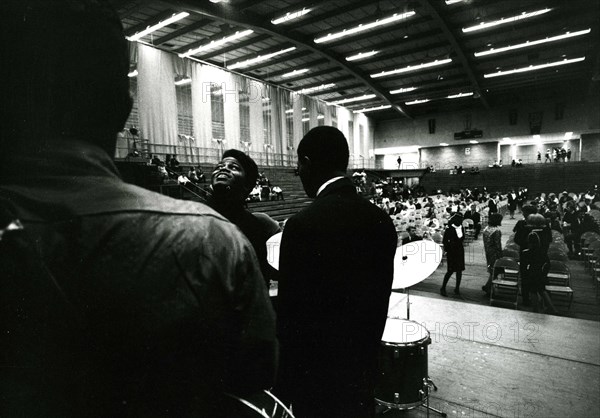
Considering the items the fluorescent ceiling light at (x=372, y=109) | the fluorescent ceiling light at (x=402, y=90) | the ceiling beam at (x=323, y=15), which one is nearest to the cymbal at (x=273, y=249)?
the ceiling beam at (x=323, y=15)

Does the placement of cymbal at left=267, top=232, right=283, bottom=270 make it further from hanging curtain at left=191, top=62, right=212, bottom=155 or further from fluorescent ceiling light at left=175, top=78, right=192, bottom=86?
fluorescent ceiling light at left=175, top=78, right=192, bottom=86

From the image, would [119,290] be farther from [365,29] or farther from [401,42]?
[401,42]

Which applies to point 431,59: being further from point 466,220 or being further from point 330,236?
point 330,236

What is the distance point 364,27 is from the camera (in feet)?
55.4

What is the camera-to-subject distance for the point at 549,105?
28328mm

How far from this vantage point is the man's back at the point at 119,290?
0.53m

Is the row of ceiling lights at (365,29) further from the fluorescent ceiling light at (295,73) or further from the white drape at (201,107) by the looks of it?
the white drape at (201,107)

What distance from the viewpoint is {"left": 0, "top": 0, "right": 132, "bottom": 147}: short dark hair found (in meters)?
0.56

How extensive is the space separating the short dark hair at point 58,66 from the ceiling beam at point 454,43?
17253mm

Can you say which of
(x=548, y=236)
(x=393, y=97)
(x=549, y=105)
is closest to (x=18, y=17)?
(x=548, y=236)

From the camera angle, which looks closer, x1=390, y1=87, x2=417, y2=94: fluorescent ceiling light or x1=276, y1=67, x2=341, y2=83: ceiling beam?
x1=276, y1=67, x2=341, y2=83: ceiling beam

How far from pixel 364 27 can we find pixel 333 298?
18372 mm

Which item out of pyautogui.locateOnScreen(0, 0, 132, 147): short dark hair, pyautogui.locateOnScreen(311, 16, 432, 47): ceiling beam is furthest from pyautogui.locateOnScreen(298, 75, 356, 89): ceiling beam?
pyautogui.locateOnScreen(0, 0, 132, 147): short dark hair

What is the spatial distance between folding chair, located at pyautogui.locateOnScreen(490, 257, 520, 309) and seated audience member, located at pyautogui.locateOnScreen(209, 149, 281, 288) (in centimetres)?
474
